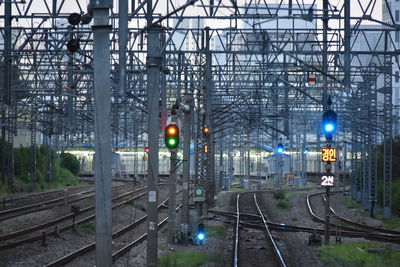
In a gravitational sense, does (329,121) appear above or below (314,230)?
above

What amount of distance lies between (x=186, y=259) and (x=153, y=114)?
263 inches

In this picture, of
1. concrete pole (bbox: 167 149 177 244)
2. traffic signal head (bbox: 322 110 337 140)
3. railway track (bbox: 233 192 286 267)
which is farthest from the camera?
concrete pole (bbox: 167 149 177 244)

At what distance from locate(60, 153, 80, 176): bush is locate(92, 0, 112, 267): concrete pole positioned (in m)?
62.8

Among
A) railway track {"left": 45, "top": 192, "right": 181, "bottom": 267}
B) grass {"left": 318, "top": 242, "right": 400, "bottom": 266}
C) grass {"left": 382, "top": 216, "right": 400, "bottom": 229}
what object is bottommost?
A: grass {"left": 382, "top": 216, "right": 400, "bottom": 229}

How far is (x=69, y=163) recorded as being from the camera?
73125 mm

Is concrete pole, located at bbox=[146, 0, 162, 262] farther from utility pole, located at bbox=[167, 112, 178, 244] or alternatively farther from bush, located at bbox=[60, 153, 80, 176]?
bush, located at bbox=[60, 153, 80, 176]

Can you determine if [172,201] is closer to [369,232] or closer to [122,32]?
[369,232]

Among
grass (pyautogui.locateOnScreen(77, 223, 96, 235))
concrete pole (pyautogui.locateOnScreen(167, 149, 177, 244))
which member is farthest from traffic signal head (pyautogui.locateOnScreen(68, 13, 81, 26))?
grass (pyautogui.locateOnScreen(77, 223, 96, 235))

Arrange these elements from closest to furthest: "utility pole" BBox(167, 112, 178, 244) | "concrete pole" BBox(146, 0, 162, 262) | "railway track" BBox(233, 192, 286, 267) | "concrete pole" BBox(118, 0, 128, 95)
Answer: "concrete pole" BBox(118, 0, 128, 95) → "concrete pole" BBox(146, 0, 162, 262) → "railway track" BBox(233, 192, 286, 267) → "utility pole" BBox(167, 112, 178, 244)

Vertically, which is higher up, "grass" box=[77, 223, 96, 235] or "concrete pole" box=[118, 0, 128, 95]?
"concrete pole" box=[118, 0, 128, 95]

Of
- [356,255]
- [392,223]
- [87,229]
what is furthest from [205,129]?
[356,255]

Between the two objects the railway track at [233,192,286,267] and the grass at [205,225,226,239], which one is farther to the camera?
the grass at [205,225,226,239]

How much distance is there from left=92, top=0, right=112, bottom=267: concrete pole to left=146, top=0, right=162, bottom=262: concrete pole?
12.0 feet

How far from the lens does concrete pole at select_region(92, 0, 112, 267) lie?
1005cm
